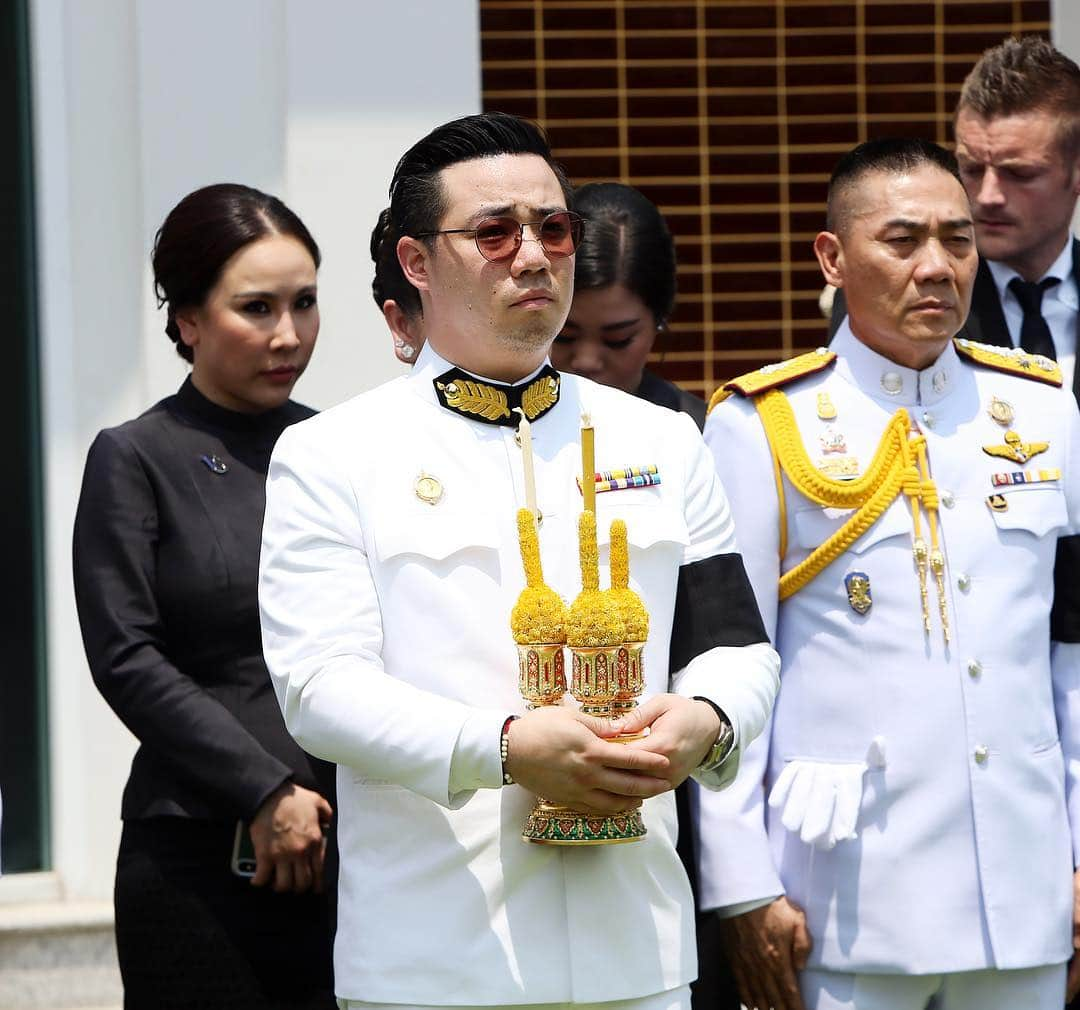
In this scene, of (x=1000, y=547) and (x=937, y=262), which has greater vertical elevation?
(x=937, y=262)

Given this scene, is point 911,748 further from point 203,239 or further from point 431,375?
point 203,239

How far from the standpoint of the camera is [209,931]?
3.31m

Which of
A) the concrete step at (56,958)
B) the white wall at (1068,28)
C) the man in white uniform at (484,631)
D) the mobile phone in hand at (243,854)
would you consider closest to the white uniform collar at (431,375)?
the man in white uniform at (484,631)

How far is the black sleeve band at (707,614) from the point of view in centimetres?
273

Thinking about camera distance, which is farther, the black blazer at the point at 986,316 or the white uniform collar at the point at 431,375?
the black blazer at the point at 986,316

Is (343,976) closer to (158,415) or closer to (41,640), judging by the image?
(158,415)

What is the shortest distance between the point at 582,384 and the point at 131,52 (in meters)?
2.78

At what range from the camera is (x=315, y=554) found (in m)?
2.59

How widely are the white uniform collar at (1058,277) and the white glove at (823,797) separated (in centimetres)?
113

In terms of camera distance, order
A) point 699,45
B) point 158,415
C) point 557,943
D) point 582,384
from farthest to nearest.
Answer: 1. point 699,45
2. point 158,415
3. point 582,384
4. point 557,943

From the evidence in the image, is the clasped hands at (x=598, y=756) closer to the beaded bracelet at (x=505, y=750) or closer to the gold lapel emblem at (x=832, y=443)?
the beaded bracelet at (x=505, y=750)

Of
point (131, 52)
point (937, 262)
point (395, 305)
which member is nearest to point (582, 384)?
point (395, 305)

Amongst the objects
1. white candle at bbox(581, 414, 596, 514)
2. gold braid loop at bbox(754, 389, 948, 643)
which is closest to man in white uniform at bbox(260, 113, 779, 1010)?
white candle at bbox(581, 414, 596, 514)

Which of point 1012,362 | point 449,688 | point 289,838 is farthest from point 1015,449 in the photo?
point 289,838
